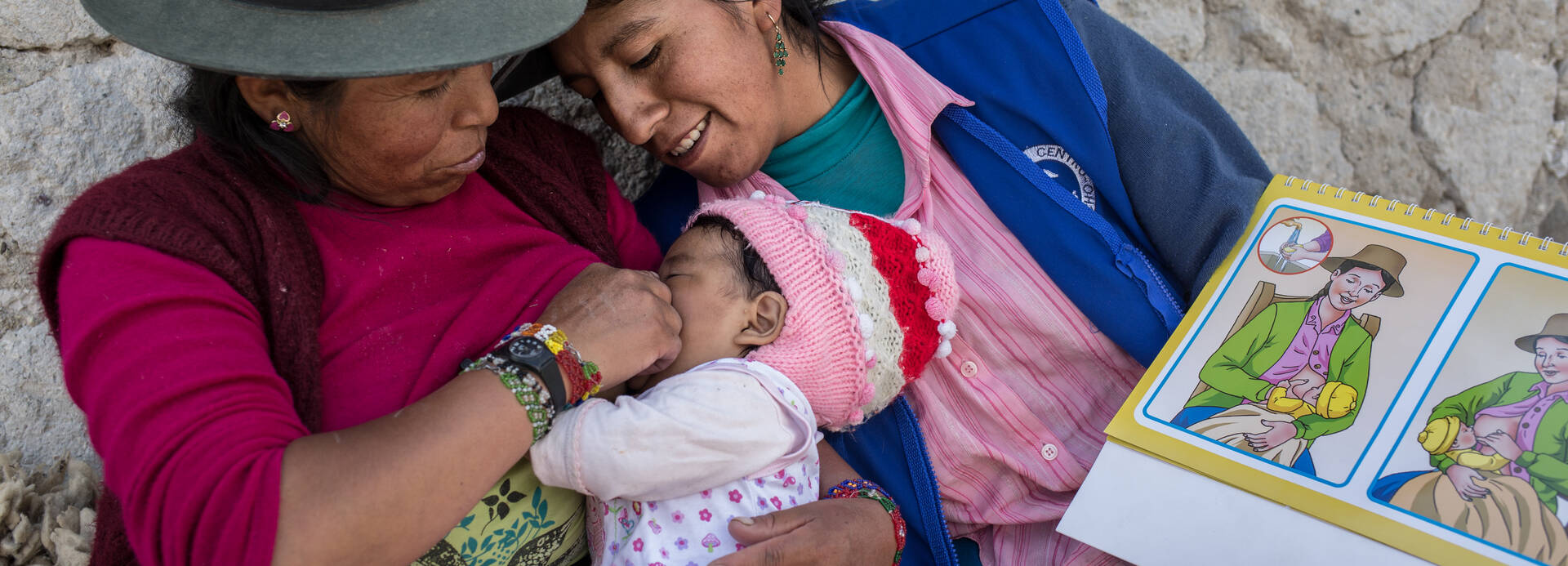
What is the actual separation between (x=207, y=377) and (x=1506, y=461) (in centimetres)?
174

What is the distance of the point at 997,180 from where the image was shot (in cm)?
198

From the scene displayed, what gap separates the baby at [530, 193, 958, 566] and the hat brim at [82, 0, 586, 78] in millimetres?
525

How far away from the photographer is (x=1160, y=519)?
1584mm

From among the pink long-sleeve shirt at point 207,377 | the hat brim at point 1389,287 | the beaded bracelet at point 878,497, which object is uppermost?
the hat brim at point 1389,287

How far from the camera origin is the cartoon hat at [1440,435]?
1.49 m

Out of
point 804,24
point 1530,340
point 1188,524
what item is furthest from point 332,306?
point 1530,340

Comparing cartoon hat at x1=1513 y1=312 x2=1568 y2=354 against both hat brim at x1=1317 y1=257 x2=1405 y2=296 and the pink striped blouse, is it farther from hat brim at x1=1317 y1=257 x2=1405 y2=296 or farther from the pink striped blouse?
the pink striped blouse

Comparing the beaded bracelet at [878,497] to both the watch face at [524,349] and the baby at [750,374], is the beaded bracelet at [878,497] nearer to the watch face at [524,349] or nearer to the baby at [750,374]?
the baby at [750,374]

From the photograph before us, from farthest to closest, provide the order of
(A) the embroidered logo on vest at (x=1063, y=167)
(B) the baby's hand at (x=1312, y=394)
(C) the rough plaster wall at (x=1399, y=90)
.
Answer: (C) the rough plaster wall at (x=1399, y=90) < (A) the embroidered logo on vest at (x=1063, y=167) < (B) the baby's hand at (x=1312, y=394)

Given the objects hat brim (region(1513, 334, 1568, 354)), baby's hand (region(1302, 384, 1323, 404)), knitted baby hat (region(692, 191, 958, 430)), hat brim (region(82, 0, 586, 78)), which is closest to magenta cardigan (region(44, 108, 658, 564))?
hat brim (region(82, 0, 586, 78))

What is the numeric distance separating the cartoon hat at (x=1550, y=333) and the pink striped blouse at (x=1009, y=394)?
1.98 feet

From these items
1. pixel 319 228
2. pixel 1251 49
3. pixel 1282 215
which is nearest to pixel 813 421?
pixel 319 228

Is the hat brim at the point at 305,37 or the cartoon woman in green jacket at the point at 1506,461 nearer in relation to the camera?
→ the hat brim at the point at 305,37

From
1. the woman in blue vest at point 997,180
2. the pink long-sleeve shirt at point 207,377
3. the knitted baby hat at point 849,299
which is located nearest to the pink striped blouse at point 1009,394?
the woman in blue vest at point 997,180
